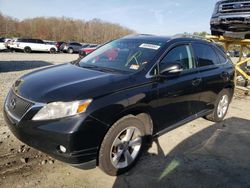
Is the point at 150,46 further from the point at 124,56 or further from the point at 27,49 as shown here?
the point at 27,49

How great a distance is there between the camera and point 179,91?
423 centimetres

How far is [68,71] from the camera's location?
3932 mm

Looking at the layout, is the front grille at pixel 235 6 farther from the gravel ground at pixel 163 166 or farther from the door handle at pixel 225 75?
the gravel ground at pixel 163 166

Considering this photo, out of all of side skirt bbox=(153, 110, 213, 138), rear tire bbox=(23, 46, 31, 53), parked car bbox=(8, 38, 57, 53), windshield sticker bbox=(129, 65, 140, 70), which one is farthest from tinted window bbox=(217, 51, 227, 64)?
rear tire bbox=(23, 46, 31, 53)

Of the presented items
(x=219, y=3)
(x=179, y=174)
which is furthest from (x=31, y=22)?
(x=179, y=174)

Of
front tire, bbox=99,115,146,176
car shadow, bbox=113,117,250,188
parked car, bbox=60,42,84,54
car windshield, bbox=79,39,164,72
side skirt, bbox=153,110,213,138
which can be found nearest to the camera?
front tire, bbox=99,115,146,176

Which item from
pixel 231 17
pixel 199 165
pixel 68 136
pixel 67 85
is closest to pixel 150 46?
pixel 67 85

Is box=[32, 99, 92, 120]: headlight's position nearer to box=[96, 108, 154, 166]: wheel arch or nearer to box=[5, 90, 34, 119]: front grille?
box=[5, 90, 34, 119]: front grille

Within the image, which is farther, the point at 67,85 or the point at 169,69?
the point at 169,69

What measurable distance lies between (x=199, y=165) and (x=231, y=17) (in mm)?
5761

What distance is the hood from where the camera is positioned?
10.1ft

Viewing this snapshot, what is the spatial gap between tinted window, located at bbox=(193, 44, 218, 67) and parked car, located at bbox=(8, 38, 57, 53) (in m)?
25.1

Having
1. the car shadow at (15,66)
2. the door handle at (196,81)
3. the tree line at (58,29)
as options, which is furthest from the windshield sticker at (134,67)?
the tree line at (58,29)

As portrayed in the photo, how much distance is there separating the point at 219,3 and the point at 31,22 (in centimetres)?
7015
